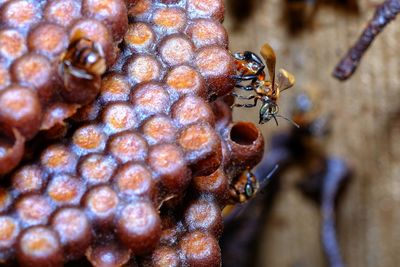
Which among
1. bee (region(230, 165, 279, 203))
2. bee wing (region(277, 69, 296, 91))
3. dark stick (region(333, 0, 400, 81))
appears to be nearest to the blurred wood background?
dark stick (region(333, 0, 400, 81))

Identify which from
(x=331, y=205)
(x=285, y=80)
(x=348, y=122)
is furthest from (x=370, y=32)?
(x=331, y=205)

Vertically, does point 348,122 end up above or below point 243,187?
below

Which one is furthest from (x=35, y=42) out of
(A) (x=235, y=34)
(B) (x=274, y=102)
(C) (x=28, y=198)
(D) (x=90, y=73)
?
(A) (x=235, y=34)

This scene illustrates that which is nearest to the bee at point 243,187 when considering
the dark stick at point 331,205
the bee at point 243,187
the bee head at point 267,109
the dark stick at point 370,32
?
the bee at point 243,187

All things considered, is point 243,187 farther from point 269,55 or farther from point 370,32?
point 370,32

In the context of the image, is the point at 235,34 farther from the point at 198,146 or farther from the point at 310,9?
the point at 198,146

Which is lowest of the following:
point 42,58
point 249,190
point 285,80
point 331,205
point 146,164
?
point 331,205
